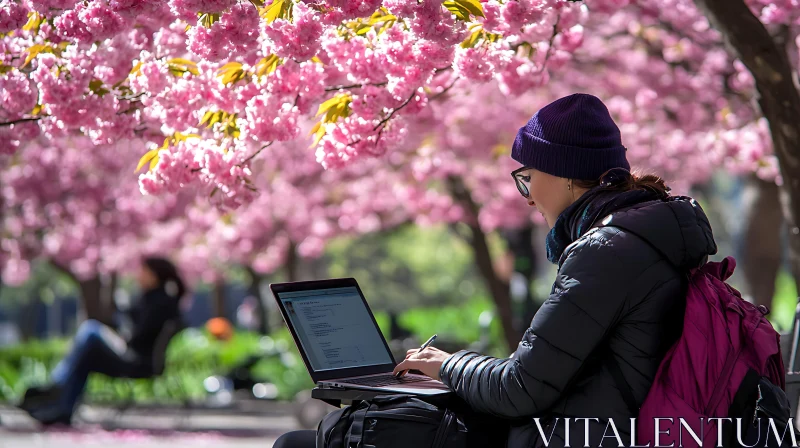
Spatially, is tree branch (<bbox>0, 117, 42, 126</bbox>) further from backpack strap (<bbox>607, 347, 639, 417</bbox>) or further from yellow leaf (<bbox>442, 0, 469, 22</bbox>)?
backpack strap (<bbox>607, 347, 639, 417</bbox>)

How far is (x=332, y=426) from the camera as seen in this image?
3016 millimetres

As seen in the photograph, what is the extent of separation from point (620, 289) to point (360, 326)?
1.11 meters

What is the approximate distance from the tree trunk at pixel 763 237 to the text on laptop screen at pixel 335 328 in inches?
276

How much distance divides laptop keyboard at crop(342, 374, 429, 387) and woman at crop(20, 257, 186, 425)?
7.96 meters

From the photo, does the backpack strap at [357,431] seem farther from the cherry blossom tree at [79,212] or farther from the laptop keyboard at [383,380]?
the cherry blossom tree at [79,212]

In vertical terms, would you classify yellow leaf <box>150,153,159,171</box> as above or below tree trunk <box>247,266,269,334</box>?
above

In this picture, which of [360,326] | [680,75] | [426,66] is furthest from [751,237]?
[360,326]

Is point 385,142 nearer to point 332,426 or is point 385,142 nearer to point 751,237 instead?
point 332,426

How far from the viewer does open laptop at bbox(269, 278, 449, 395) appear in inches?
132

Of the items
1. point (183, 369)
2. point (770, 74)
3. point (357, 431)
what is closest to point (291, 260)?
point (183, 369)

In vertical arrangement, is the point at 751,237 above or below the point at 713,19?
below

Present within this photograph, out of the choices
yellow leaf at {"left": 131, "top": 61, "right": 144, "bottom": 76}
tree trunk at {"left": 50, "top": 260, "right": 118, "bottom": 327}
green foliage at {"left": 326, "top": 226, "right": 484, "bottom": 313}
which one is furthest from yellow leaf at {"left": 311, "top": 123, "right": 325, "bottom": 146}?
green foliage at {"left": 326, "top": 226, "right": 484, "bottom": 313}

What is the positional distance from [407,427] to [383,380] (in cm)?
42

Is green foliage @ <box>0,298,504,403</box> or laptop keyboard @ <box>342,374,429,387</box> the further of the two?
green foliage @ <box>0,298,504,403</box>
